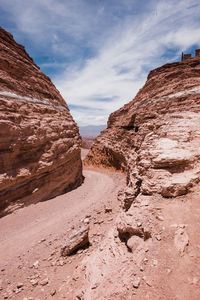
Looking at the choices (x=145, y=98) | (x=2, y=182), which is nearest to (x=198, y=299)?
(x=2, y=182)

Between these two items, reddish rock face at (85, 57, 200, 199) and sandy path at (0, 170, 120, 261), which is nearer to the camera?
reddish rock face at (85, 57, 200, 199)

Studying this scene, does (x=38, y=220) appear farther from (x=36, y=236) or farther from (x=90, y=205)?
(x=90, y=205)

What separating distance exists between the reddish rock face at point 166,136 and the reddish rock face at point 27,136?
5773 mm

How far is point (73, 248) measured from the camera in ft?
16.1

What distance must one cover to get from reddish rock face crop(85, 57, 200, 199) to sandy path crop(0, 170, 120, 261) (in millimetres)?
3684

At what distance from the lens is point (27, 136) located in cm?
926

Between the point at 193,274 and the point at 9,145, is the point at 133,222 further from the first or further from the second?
the point at 9,145

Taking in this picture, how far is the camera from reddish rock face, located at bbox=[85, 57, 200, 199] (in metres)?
4.60

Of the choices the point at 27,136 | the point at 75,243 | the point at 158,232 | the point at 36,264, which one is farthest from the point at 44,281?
the point at 27,136

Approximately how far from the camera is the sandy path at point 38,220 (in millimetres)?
6032

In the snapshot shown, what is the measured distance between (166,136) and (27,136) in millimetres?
8224

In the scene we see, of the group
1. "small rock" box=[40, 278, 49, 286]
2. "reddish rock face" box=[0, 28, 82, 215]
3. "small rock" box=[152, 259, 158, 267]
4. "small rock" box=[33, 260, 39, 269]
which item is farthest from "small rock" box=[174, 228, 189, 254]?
"reddish rock face" box=[0, 28, 82, 215]

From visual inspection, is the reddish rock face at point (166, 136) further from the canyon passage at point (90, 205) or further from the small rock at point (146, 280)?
the small rock at point (146, 280)

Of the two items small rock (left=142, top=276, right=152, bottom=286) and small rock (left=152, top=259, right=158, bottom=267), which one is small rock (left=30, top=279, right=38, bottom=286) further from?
small rock (left=152, top=259, right=158, bottom=267)
